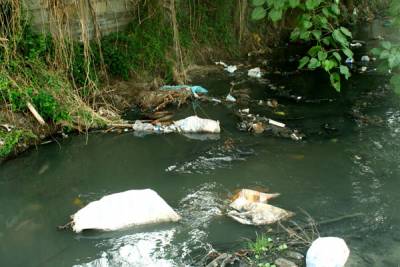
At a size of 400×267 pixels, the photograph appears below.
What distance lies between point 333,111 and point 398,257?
2927mm

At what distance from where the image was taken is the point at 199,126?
5141 mm

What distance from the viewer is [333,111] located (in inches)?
228

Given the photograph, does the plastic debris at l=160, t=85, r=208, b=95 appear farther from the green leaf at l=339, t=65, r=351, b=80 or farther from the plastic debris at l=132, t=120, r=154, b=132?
the green leaf at l=339, t=65, r=351, b=80

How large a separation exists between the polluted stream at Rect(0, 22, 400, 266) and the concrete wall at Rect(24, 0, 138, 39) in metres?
1.34

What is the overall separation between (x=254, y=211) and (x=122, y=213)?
3.16ft

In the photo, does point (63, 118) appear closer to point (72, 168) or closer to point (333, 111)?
point (72, 168)

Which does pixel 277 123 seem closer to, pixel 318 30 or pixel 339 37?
pixel 318 30

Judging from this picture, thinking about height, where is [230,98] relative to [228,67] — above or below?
below

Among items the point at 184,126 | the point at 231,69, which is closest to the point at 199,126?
the point at 184,126

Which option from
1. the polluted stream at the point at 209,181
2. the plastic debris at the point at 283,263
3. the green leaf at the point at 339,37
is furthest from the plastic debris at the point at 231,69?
the green leaf at the point at 339,37

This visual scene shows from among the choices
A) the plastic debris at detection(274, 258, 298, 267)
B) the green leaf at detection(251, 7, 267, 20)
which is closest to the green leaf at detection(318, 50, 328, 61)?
the green leaf at detection(251, 7, 267, 20)

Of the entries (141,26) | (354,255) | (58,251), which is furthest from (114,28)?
(354,255)

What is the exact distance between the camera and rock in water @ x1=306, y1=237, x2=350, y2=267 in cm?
282

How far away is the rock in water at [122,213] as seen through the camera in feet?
11.1
